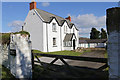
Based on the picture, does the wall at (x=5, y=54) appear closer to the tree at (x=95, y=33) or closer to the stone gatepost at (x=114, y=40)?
the stone gatepost at (x=114, y=40)

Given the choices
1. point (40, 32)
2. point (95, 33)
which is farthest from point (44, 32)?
point (95, 33)

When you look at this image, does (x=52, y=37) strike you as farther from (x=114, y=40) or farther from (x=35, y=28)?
(x=114, y=40)

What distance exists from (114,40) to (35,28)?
17966 millimetres

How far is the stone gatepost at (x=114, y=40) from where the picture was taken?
90.5 inches

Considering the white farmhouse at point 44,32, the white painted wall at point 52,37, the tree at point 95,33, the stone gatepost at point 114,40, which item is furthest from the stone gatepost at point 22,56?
the tree at point 95,33

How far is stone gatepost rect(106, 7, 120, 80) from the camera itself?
2.30 meters

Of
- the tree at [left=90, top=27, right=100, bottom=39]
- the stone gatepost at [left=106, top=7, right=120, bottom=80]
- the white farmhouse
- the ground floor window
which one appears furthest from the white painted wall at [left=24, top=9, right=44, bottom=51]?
the tree at [left=90, top=27, right=100, bottom=39]

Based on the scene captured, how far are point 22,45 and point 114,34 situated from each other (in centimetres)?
374

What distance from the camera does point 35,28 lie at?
1906 centimetres

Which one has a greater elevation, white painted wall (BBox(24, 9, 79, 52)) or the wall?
white painted wall (BBox(24, 9, 79, 52))

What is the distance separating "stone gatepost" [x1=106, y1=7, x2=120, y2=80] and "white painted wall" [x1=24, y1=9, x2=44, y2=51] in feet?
53.3

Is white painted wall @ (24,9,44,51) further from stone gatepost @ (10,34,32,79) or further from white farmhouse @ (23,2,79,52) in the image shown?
stone gatepost @ (10,34,32,79)

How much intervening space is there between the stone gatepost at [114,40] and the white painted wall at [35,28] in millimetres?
16233

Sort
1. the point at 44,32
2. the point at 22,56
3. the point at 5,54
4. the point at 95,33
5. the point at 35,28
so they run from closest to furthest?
1. the point at 22,56
2. the point at 5,54
3. the point at 44,32
4. the point at 35,28
5. the point at 95,33
